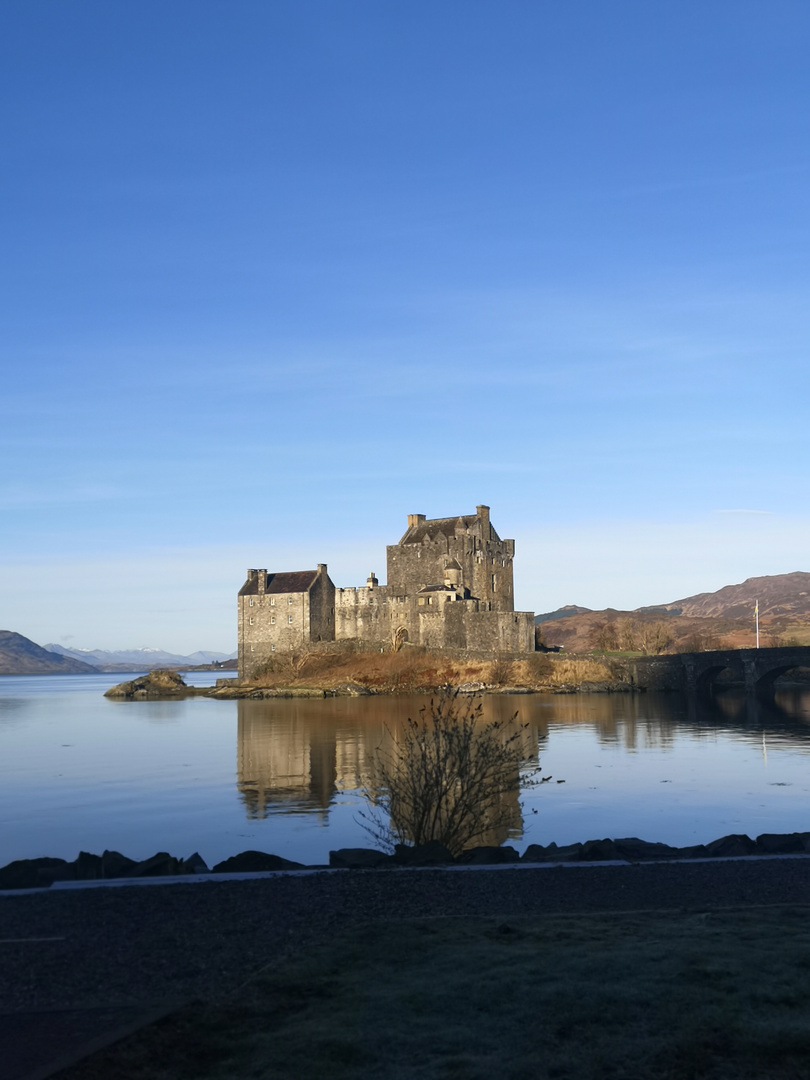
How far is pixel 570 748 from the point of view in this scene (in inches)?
1526

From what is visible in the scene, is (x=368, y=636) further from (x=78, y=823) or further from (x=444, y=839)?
(x=444, y=839)

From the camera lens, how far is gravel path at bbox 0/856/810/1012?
8578 millimetres

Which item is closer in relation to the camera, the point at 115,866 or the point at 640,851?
the point at 115,866

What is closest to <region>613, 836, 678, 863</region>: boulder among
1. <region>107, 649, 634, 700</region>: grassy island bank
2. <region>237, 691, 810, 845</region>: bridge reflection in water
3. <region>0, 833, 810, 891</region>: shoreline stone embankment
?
<region>0, 833, 810, 891</region>: shoreline stone embankment

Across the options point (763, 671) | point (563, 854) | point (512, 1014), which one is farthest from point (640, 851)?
point (763, 671)

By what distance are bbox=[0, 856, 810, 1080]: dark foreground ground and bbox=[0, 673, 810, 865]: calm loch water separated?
5761mm

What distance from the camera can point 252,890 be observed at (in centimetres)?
1181

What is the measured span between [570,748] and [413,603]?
158ft

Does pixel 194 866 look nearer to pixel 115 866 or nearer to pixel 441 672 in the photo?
pixel 115 866

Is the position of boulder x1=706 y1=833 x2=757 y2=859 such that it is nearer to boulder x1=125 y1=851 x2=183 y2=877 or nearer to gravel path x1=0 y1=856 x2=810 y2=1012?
gravel path x1=0 y1=856 x2=810 y2=1012

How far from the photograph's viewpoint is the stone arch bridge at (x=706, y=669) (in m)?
77.9

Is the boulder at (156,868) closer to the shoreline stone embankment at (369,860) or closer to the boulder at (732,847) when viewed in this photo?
the shoreline stone embankment at (369,860)

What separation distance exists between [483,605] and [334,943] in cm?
7582

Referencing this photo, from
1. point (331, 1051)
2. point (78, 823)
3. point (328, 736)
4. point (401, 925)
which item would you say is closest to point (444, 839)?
point (401, 925)
